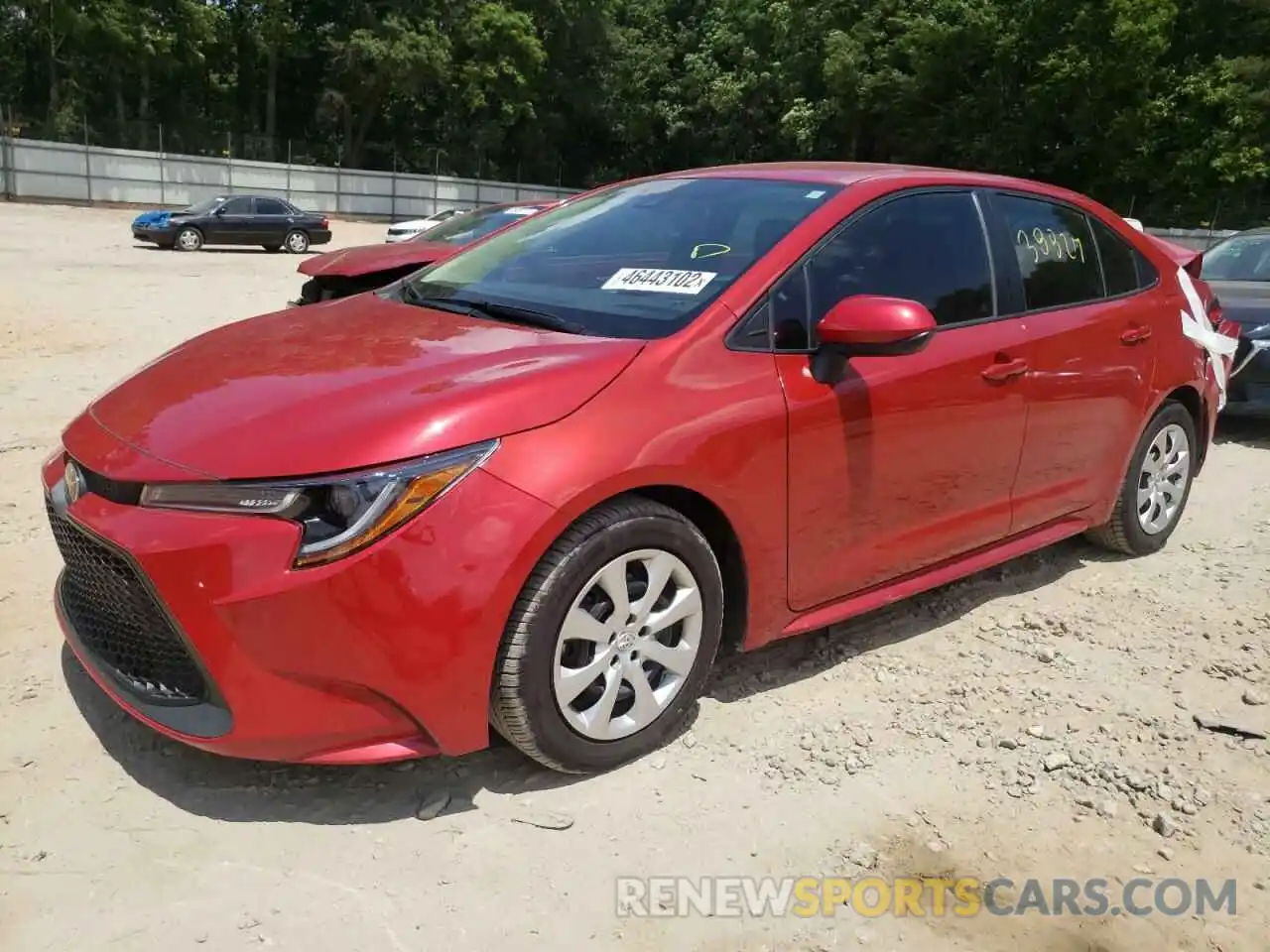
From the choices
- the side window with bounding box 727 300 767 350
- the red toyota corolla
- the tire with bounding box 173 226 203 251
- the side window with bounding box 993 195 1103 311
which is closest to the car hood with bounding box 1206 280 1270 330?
the side window with bounding box 993 195 1103 311

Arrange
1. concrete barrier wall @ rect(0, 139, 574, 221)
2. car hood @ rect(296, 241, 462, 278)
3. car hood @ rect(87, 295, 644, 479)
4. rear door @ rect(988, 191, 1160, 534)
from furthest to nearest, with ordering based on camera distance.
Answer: concrete barrier wall @ rect(0, 139, 574, 221) → car hood @ rect(296, 241, 462, 278) → rear door @ rect(988, 191, 1160, 534) → car hood @ rect(87, 295, 644, 479)

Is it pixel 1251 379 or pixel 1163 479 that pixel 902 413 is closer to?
pixel 1163 479

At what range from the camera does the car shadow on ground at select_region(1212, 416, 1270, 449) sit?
24.5ft

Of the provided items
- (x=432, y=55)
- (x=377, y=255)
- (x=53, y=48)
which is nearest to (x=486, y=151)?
(x=432, y=55)

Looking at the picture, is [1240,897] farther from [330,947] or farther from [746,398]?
[330,947]

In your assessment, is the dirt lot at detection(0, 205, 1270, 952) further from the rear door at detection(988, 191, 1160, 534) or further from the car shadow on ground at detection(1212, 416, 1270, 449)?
the car shadow on ground at detection(1212, 416, 1270, 449)

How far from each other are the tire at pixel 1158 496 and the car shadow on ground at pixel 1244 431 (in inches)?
113

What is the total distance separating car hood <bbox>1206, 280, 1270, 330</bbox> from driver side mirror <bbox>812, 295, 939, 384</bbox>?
487 cm

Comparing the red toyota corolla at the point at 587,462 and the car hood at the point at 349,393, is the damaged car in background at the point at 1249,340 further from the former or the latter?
the car hood at the point at 349,393

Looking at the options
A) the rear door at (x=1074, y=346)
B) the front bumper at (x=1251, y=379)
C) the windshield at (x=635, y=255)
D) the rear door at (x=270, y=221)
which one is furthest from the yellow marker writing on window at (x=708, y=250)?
the rear door at (x=270, y=221)

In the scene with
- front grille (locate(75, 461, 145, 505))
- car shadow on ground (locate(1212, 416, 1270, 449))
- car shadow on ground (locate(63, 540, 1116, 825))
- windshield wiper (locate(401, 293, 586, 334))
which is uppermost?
windshield wiper (locate(401, 293, 586, 334))

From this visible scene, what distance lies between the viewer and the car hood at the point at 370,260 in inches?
265

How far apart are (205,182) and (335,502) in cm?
3891

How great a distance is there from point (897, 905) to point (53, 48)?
4747cm
